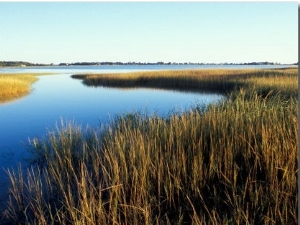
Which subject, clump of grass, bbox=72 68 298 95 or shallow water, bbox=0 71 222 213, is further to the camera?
clump of grass, bbox=72 68 298 95

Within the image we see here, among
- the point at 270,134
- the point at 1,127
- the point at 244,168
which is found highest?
the point at 270,134

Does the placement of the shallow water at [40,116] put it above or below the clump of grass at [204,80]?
below

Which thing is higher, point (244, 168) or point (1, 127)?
point (244, 168)

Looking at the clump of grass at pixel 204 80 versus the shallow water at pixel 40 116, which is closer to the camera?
the shallow water at pixel 40 116

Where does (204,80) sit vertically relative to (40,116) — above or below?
above

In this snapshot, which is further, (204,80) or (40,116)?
(204,80)

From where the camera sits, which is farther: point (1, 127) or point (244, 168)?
point (1, 127)

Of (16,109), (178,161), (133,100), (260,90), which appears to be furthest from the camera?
(133,100)

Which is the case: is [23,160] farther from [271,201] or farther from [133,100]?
[133,100]

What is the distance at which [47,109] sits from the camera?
14938mm

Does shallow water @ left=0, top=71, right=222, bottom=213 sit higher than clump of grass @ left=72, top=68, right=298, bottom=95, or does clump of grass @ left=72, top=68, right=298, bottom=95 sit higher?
clump of grass @ left=72, top=68, right=298, bottom=95

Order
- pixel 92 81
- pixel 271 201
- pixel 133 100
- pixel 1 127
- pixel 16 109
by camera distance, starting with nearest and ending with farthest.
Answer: pixel 271 201, pixel 1 127, pixel 16 109, pixel 133 100, pixel 92 81

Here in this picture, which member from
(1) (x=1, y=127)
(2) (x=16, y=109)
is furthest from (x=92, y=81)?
(1) (x=1, y=127)

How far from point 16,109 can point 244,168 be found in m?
13.5
